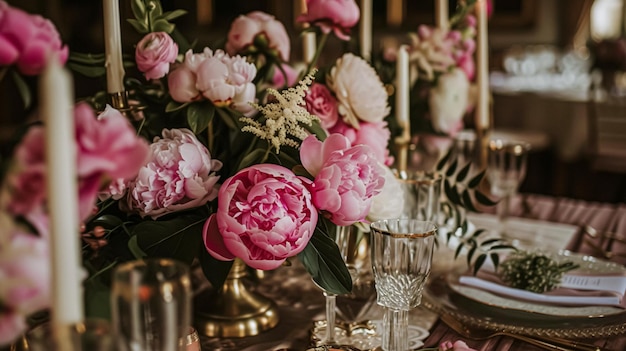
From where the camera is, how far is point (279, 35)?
117cm

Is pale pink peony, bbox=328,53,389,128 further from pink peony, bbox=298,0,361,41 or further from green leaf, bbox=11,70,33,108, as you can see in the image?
green leaf, bbox=11,70,33,108

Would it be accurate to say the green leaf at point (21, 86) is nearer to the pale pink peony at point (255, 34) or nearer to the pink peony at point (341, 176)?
the pink peony at point (341, 176)

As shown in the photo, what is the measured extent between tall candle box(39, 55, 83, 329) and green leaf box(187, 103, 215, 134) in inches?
17.6

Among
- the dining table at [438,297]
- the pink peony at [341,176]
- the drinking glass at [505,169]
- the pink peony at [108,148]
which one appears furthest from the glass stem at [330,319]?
the drinking glass at [505,169]

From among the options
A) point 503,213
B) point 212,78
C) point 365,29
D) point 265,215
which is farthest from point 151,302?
point 503,213

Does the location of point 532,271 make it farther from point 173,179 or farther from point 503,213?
point 173,179

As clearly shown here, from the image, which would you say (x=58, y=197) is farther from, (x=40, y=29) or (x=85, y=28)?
(x=85, y=28)

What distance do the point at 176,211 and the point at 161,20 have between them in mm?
280

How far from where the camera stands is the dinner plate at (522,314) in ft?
3.22

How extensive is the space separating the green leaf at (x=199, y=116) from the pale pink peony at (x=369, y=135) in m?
0.23

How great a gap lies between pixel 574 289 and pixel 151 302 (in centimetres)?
78

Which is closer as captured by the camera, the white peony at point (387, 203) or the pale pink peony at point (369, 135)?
the white peony at point (387, 203)

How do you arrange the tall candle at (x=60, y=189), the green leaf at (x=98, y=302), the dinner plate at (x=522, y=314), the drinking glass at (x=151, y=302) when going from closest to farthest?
1. the tall candle at (x=60, y=189)
2. the drinking glass at (x=151, y=302)
3. the green leaf at (x=98, y=302)
4. the dinner plate at (x=522, y=314)

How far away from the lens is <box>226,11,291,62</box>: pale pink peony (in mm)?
1160
